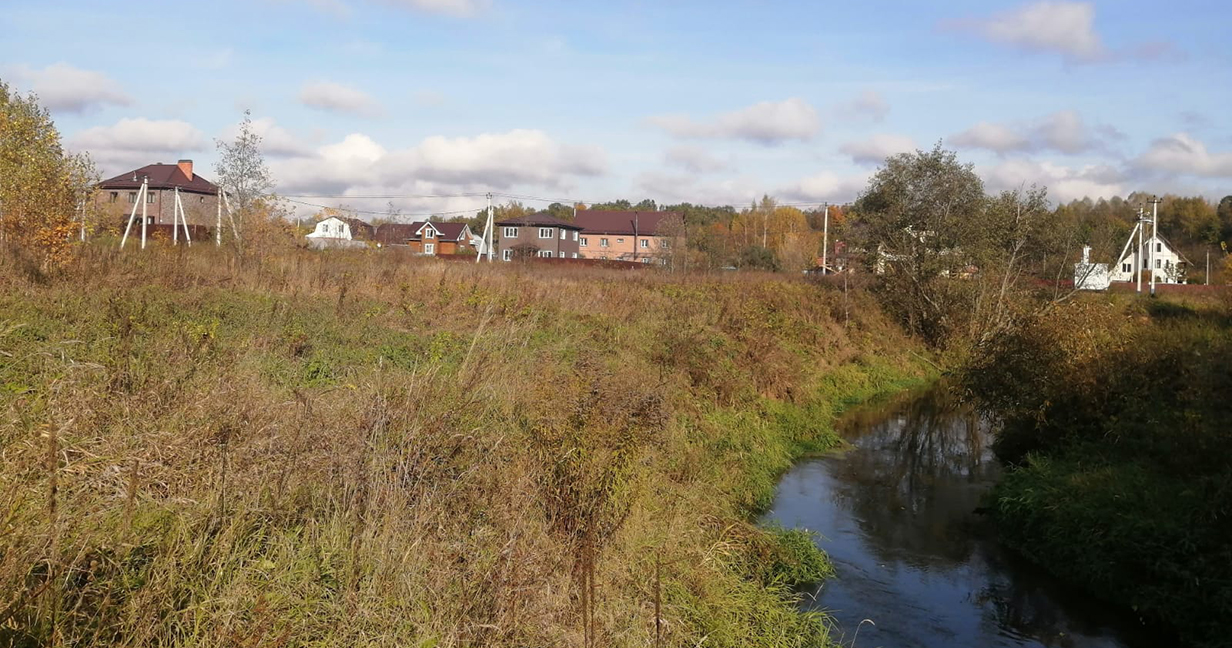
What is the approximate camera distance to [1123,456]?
10.9 meters

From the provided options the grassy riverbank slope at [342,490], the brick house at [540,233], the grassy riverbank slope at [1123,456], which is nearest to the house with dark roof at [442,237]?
the brick house at [540,233]

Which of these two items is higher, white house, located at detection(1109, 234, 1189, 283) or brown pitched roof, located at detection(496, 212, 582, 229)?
brown pitched roof, located at detection(496, 212, 582, 229)

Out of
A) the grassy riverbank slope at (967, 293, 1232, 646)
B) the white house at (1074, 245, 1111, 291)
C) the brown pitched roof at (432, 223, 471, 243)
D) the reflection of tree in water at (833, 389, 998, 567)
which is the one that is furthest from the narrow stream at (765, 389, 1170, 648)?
the brown pitched roof at (432, 223, 471, 243)

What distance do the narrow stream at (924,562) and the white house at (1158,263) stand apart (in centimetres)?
3539

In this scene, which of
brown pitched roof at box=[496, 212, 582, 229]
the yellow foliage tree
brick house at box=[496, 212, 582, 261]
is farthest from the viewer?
brown pitched roof at box=[496, 212, 582, 229]

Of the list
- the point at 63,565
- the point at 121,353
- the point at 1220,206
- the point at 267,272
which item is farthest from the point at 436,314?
the point at 1220,206

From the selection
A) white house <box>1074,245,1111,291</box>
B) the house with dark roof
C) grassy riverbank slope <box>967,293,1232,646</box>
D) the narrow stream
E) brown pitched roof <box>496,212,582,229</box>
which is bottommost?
the narrow stream

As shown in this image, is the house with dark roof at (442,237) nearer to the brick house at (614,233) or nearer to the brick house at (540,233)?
the brick house at (540,233)

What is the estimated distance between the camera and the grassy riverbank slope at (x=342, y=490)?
14.1ft

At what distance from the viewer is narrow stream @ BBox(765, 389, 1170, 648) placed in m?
8.24

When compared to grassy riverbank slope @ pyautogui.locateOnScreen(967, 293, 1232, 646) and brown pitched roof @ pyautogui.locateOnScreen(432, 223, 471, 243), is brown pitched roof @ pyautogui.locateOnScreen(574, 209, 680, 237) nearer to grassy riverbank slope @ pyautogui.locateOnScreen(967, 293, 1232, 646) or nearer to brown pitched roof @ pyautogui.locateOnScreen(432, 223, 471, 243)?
brown pitched roof @ pyautogui.locateOnScreen(432, 223, 471, 243)

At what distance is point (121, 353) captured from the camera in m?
7.33

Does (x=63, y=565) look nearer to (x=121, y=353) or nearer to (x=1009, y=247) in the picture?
(x=121, y=353)

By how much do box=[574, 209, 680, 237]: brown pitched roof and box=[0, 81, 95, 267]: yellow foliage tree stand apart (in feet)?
208
